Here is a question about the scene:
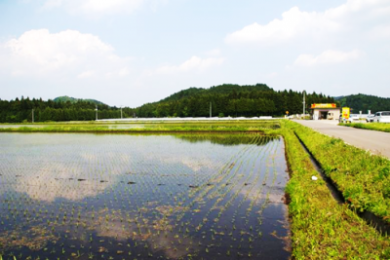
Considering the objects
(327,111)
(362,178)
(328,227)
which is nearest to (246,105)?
(327,111)

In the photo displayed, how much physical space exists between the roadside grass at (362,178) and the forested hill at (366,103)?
111496 millimetres

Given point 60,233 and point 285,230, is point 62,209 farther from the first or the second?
point 285,230

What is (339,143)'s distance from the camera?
1166cm

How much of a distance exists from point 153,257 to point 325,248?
2492mm

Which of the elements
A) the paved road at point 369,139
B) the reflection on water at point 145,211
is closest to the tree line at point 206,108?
the paved road at point 369,139

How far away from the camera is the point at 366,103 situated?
386 ft

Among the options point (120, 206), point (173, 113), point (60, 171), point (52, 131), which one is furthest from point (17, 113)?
point (120, 206)

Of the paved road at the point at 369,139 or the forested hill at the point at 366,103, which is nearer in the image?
the paved road at the point at 369,139

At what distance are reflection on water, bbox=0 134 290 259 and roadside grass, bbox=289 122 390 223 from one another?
57.4 inches

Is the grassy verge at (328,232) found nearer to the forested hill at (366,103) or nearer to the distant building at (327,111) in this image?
the distant building at (327,111)

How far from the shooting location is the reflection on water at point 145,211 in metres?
4.75

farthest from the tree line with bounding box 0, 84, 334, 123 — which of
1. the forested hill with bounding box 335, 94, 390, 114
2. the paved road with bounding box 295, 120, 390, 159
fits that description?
the paved road with bounding box 295, 120, 390, 159

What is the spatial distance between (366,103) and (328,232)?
131m

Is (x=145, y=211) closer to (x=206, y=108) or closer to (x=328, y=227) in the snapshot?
(x=328, y=227)
